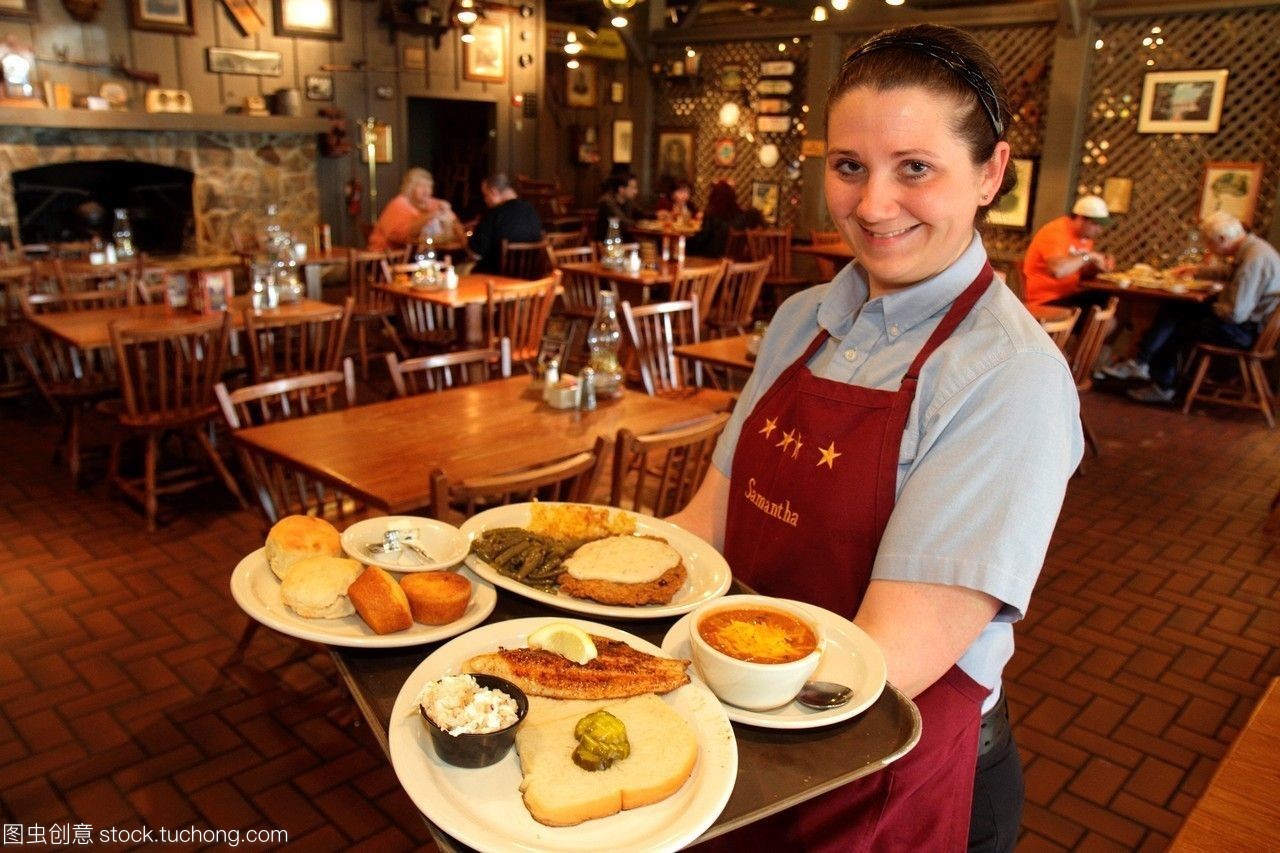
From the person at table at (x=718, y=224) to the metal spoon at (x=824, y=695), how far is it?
8.17m

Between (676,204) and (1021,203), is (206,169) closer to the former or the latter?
(676,204)

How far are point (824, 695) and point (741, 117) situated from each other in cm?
1072

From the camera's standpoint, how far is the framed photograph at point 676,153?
458 inches

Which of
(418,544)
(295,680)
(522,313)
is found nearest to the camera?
(418,544)

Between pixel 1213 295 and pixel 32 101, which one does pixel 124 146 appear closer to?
pixel 32 101

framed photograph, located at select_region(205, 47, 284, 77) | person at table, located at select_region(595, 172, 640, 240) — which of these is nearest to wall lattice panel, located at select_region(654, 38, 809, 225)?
person at table, located at select_region(595, 172, 640, 240)

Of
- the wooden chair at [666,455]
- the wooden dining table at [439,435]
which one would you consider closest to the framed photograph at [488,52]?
the wooden dining table at [439,435]

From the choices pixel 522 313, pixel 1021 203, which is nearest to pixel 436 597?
pixel 522 313

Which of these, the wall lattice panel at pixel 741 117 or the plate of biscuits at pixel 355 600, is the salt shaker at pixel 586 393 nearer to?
the plate of biscuits at pixel 355 600

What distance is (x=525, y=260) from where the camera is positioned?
7.07 m

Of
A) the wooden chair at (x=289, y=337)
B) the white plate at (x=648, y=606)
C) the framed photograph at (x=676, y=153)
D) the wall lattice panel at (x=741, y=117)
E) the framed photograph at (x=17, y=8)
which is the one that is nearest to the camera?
the white plate at (x=648, y=606)

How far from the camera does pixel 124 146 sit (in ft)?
27.8

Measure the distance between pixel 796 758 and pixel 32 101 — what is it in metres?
9.00

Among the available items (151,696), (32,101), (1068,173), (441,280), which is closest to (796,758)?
(151,696)
